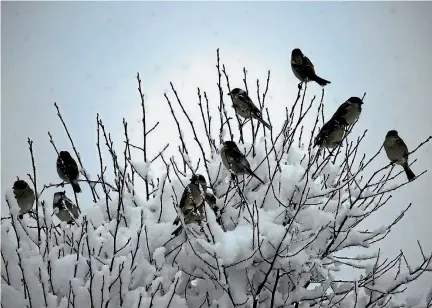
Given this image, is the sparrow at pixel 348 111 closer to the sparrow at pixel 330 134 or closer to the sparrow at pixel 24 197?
the sparrow at pixel 330 134

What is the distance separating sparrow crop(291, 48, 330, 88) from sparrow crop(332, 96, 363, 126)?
457 millimetres

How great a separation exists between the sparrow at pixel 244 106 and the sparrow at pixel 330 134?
24.7 inches

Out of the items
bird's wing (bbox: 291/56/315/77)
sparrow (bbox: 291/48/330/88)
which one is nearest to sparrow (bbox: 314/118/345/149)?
sparrow (bbox: 291/48/330/88)

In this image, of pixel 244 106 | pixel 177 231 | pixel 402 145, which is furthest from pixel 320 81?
pixel 177 231

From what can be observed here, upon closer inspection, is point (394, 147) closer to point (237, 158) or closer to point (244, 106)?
point (244, 106)

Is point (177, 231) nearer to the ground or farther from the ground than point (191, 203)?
nearer to the ground

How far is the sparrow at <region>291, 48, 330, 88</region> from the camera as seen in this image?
638 cm

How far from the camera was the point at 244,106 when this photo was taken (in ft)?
18.9

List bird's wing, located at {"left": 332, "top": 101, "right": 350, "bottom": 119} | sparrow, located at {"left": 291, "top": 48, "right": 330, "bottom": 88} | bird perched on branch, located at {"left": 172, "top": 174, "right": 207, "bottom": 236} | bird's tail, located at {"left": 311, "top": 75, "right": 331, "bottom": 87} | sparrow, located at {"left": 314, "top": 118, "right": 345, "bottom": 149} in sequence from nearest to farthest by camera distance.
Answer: bird perched on branch, located at {"left": 172, "top": 174, "right": 207, "bottom": 236}
sparrow, located at {"left": 314, "top": 118, "right": 345, "bottom": 149}
bird's wing, located at {"left": 332, "top": 101, "right": 350, "bottom": 119}
bird's tail, located at {"left": 311, "top": 75, "right": 331, "bottom": 87}
sparrow, located at {"left": 291, "top": 48, "right": 330, "bottom": 88}

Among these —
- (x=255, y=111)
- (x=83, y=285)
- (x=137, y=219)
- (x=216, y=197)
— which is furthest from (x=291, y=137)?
(x=83, y=285)

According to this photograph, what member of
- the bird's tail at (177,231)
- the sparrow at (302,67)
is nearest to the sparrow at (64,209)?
the bird's tail at (177,231)

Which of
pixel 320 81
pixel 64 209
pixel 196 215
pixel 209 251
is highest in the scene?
pixel 320 81

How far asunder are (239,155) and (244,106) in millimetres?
1204

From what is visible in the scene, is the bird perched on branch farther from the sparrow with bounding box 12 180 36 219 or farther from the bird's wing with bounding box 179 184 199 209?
the sparrow with bounding box 12 180 36 219
